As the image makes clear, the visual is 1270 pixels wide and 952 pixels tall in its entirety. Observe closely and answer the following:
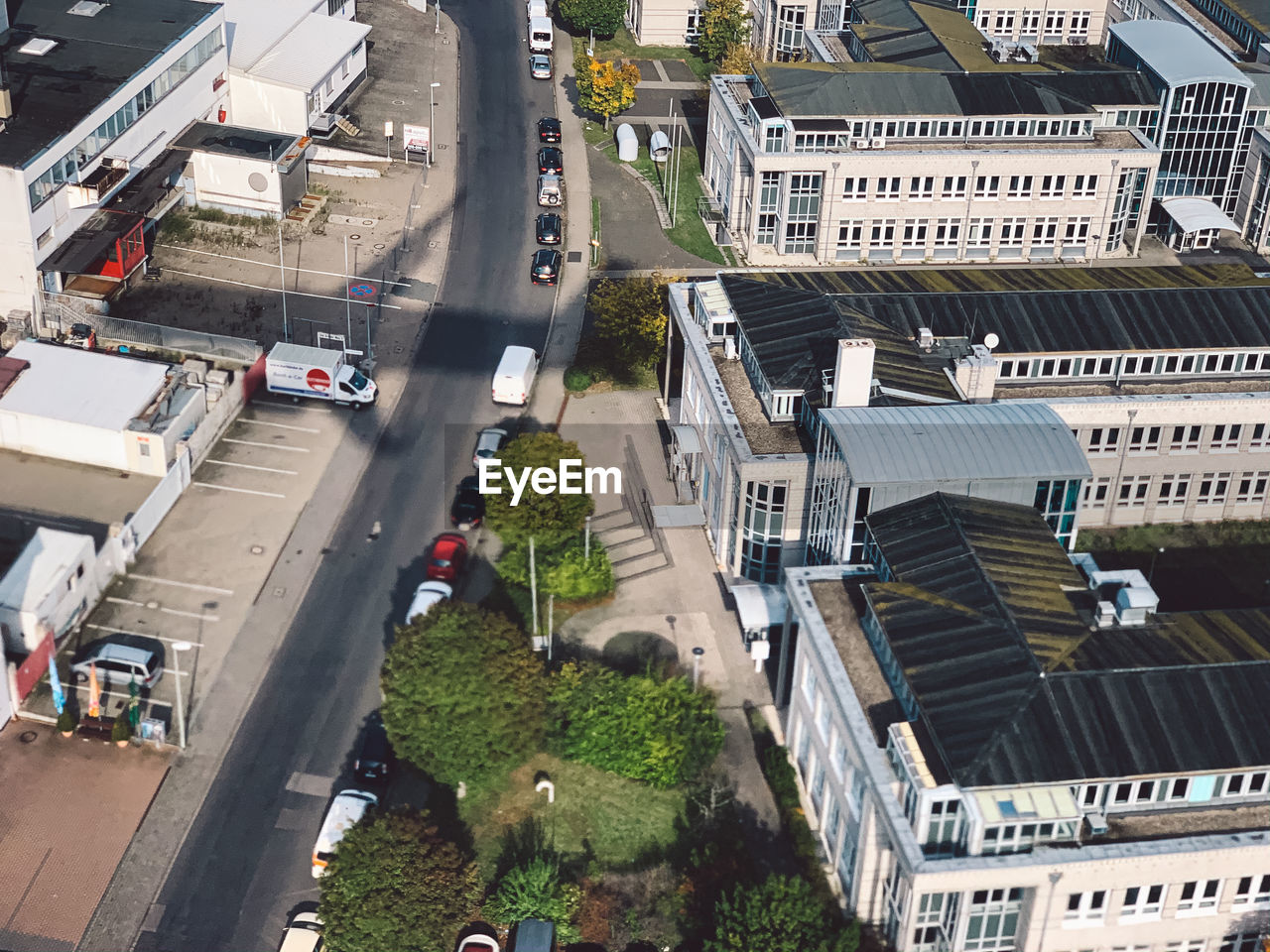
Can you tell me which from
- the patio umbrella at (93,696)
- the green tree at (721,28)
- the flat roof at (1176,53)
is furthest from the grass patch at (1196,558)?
the green tree at (721,28)

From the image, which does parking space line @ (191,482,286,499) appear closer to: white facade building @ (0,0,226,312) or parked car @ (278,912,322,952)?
white facade building @ (0,0,226,312)

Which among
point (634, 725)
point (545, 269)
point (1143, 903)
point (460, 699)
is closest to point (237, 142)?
point (545, 269)

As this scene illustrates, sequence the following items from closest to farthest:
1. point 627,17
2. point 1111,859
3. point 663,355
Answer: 1. point 1111,859
2. point 663,355
3. point 627,17

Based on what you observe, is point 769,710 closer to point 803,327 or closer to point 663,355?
point 803,327

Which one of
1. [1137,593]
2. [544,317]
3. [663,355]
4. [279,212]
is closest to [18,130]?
[279,212]

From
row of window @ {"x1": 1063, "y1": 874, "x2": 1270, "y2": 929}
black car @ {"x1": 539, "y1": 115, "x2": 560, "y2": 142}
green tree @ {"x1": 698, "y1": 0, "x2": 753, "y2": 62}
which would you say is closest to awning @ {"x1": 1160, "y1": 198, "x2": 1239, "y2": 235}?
green tree @ {"x1": 698, "y1": 0, "x2": 753, "y2": 62}

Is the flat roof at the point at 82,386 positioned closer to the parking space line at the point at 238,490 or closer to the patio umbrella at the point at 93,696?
the parking space line at the point at 238,490

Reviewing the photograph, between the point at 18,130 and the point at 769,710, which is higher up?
the point at 18,130
